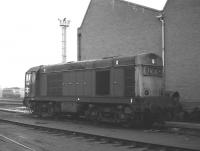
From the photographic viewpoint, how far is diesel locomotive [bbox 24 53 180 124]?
16.9 m

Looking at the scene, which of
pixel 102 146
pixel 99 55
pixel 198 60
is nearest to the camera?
pixel 102 146

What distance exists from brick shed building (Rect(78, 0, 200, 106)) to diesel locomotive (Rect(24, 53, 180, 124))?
6.61m

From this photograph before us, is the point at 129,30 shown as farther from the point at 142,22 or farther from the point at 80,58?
the point at 80,58

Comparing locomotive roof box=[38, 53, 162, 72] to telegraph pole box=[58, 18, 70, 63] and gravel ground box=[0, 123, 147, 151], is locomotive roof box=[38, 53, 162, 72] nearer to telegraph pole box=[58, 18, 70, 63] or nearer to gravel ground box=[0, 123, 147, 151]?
gravel ground box=[0, 123, 147, 151]

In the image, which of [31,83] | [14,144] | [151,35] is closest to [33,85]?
[31,83]

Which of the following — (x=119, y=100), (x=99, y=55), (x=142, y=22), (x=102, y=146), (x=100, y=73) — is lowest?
(x=102, y=146)

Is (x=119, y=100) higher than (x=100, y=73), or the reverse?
(x=100, y=73)

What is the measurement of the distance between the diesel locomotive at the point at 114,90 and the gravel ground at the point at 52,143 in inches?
141

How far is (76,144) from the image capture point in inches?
490

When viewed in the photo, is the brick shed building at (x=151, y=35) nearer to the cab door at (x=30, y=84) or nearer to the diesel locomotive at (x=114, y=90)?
the diesel locomotive at (x=114, y=90)

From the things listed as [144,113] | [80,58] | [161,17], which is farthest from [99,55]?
[144,113]

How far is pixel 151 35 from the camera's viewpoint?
27141 mm

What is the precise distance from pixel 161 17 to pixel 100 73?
9.40m

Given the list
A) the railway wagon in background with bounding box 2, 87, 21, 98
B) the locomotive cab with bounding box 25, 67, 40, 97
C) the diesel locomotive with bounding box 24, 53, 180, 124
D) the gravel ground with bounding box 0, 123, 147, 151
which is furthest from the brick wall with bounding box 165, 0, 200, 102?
the railway wagon in background with bounding box 2, 87, 21, 98
